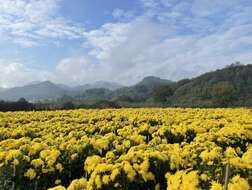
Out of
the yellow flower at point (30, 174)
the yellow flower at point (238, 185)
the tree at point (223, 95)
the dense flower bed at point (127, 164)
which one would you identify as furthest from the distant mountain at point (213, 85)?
the yellow flower at point (238, 185)

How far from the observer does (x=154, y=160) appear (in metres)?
6.72

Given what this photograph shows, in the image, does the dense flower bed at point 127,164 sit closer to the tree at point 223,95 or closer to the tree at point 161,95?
the tree at point 223,95

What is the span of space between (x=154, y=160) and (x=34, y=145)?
121 inches

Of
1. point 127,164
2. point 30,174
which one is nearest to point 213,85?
point 30,174

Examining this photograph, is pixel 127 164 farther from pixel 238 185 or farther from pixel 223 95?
pixel 223 95

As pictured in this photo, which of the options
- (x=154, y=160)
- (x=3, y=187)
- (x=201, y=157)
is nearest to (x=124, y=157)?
(x=154, y=160)

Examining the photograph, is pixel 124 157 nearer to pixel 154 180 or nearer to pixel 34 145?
pixel 154 180

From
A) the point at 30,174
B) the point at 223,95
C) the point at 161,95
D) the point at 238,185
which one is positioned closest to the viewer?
the point at 238,185

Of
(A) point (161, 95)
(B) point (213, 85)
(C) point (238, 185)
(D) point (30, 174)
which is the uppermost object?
(B) point (213, 85)

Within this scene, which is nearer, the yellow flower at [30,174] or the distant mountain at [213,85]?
the yellow flower at [30,174]

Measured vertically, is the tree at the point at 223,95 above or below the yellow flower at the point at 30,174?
above

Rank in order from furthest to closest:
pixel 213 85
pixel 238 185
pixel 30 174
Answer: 1. pixel 213 85
2. pixel 30 174
3. pixel 238 185

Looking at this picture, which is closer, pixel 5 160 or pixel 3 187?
pixel 3 187

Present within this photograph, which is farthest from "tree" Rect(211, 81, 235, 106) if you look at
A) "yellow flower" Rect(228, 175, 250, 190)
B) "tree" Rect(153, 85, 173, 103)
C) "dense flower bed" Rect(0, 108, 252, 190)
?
"yellow flower" Rect(228, 175, 250, 190)
